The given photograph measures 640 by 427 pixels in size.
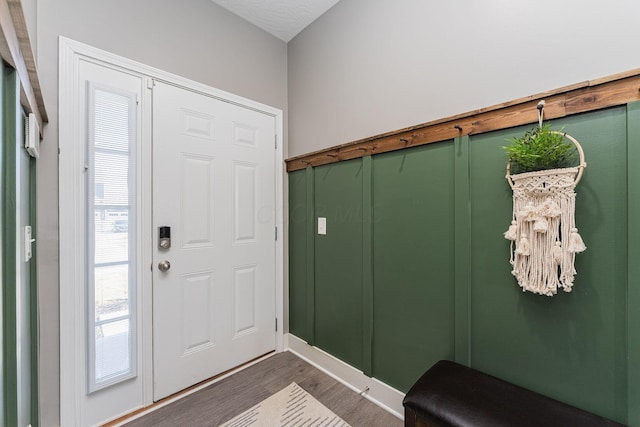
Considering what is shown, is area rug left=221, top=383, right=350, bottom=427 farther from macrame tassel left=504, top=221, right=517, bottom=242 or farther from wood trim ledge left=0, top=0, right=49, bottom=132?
wood trim ledge left=0, top=0, right=49, bottom=132

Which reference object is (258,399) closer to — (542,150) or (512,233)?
(512,233)

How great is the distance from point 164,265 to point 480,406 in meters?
1.83

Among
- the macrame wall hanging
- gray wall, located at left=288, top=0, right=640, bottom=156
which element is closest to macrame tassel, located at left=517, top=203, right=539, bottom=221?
the macrame wall hanging

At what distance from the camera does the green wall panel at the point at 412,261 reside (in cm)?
146

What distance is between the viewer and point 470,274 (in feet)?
4.51

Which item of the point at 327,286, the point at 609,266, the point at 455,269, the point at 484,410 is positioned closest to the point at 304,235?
→ the point at 327,286

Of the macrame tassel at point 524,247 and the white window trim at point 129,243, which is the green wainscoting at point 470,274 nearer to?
the macrame tassel at point 524,247

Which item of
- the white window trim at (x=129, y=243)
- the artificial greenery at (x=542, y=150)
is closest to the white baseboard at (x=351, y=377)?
the white window trim at (x=129, y=243)

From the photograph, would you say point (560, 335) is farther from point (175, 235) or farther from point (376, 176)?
point (175, 235)

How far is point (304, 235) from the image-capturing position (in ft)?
7.54

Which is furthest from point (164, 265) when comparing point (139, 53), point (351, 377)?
point (351, 377)

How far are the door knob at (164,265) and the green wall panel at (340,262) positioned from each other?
1060 millimetres

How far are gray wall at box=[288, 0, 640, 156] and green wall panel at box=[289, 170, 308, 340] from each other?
0.34 meters

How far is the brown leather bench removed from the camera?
39.2 inches
